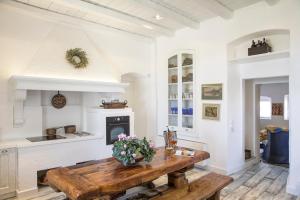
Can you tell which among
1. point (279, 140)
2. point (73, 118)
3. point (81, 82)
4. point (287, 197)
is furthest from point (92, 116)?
point (279, 140)

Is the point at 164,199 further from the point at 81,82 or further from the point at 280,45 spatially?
the point at 280,45

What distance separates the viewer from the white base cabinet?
Result: 322 cm

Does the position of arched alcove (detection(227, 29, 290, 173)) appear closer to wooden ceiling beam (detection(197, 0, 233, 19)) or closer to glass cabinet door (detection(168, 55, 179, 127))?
wooden ceiling beam (detection(197, 0, 233, 19))

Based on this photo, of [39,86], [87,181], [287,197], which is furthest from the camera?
[39,86]

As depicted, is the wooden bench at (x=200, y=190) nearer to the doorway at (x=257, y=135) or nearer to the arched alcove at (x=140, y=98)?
the doorway at (x=257, y=135)

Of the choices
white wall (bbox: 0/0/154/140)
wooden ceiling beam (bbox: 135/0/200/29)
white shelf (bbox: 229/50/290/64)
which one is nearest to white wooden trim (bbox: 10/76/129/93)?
white wall (bbox: 0/0/154/140)

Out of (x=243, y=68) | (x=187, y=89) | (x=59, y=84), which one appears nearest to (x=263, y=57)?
(x=243, y=68)

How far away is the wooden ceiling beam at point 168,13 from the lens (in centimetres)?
350

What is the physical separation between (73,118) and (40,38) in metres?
1.78

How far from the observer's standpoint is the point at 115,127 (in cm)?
455

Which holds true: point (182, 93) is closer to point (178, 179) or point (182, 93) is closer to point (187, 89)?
point (187, 89)

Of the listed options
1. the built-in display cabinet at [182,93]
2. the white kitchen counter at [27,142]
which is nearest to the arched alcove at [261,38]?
the built-in display cabinet at [182,93]

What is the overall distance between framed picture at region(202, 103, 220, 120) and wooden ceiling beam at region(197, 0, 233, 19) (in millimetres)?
1786

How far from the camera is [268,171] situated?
14.5ft
